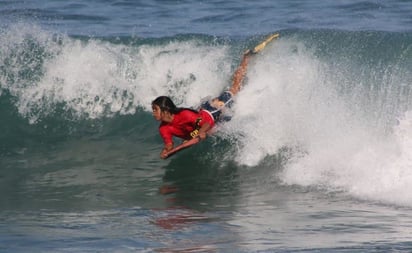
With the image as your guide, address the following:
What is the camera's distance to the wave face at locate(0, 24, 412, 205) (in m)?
11.2

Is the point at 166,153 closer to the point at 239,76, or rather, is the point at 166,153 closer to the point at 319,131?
the point at 319,131

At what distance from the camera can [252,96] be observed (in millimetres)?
12703

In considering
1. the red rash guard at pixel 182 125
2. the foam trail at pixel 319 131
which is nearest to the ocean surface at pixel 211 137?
the foam trail at pixel 319 131

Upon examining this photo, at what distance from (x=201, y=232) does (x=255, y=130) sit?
4.05 metres

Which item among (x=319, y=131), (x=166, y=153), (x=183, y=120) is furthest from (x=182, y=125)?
(x=319, y=131)

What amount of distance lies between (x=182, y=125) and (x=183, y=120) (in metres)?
0.07

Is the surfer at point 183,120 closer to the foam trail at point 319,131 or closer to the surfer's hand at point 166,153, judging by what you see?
the surfer's hand at point 166,153

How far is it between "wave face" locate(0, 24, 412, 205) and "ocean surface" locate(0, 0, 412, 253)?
26mm

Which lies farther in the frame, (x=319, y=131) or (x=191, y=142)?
(x=319, y=131)

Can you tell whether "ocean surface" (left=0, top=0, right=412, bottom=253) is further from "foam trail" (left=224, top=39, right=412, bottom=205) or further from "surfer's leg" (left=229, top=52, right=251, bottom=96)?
"surfer's leg" (left=229, top=52, right=251, bottom=96)

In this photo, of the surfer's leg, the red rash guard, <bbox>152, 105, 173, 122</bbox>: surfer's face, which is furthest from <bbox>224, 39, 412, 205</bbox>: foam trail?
<bbox>152, 105, 173, 122</bbox>: surfer's face

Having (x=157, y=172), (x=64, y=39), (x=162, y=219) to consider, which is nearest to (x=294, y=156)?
(x=157, y=172)

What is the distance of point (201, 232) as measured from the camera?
8461 mm

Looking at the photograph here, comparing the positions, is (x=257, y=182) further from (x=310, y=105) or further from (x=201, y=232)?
(x=201, y=232)
